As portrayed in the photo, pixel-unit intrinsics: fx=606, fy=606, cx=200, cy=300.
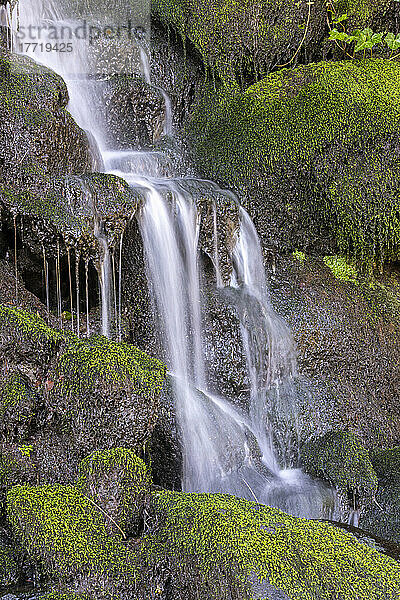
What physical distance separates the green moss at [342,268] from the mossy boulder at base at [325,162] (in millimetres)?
112

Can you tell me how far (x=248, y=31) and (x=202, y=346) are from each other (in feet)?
12.2

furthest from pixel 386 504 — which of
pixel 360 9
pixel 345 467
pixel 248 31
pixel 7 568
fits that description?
pixel 360 9

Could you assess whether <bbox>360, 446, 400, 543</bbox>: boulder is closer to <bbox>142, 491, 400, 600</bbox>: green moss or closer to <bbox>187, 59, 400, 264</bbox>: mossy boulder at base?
<bbox>142, 491, 400, 600</bbox>: green moss

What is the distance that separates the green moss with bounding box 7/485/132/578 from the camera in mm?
2955

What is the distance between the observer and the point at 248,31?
6.71 m

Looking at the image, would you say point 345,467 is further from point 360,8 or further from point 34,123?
point 360,8

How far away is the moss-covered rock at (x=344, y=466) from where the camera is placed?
4422mm

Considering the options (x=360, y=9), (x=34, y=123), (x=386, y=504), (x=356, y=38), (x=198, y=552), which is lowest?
(x=386, y=504)

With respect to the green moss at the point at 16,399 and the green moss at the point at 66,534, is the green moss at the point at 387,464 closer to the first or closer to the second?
the green moss at the point at 66,534

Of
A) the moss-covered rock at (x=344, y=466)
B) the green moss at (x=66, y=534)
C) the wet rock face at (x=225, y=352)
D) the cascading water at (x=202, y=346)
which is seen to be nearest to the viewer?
the green moss at (x=66, y=534)

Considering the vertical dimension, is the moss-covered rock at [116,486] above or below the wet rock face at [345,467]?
above

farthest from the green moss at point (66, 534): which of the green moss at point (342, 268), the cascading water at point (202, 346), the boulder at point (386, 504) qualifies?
the green moss at point (342, 268)

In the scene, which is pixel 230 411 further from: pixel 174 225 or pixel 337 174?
pixel 337 174

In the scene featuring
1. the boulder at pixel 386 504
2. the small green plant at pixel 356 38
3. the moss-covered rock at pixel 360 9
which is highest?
the moss-covered rock at pixel 360 9
